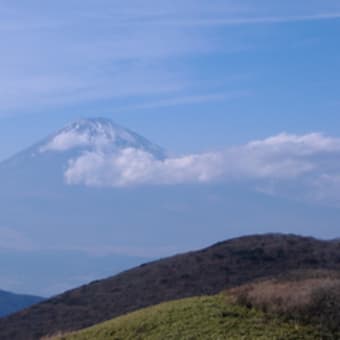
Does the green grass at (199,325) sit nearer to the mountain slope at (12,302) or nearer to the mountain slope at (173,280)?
the mountain slope at (173,280)

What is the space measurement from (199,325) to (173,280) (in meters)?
15.2

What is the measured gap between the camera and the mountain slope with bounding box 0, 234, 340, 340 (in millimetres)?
31594

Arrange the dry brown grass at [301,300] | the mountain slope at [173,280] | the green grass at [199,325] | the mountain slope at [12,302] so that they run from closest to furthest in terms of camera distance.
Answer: the green grass at [199,325] < the dry brown grass at [301,300] < the mountain slope at [173,280] < the mountain slope at [12,302]

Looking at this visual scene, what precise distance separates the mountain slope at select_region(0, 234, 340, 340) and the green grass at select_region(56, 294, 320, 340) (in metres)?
8.57

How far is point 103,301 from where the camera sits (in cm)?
3369

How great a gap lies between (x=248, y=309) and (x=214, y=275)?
46.3ft

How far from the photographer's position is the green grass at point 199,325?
18750 millimetres

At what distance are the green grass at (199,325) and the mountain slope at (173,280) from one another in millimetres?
8572

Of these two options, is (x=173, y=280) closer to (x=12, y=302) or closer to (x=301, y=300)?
(x=301, y=300)

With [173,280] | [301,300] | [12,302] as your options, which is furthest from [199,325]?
[12,302]

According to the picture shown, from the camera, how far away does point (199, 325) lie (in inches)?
774

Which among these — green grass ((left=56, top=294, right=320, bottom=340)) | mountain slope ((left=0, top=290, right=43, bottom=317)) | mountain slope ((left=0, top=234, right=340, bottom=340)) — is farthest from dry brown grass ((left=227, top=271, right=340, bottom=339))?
mountain slope ((left=0, top=290, right=43, bottom=317))

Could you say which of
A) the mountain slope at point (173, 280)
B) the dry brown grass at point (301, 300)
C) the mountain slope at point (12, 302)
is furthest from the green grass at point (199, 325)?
the mountain slope at point (12, 302)

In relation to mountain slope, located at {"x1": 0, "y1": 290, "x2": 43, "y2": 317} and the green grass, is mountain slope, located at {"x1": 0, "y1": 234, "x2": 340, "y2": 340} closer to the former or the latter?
the green grass
